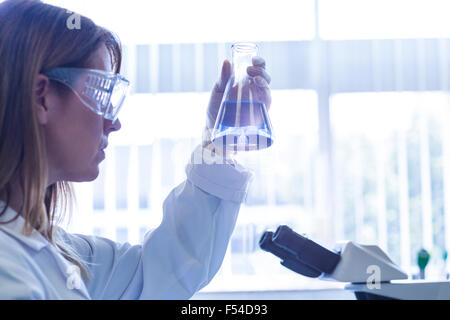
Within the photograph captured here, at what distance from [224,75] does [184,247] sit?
1.23ft

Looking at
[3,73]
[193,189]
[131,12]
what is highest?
[131,12]

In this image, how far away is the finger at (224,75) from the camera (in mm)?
1076

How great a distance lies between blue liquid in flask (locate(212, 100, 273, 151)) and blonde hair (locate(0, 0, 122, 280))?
285 millimetres

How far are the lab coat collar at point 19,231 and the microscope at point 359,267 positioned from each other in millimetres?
411

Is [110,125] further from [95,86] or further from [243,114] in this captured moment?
[243,114]

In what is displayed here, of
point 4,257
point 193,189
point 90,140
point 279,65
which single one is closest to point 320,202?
point 279,65

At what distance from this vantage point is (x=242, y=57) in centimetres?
105

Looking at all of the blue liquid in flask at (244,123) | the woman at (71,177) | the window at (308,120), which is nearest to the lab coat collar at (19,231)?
the woman at (71,177)

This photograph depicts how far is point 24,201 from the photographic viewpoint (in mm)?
847

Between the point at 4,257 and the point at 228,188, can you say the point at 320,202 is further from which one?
the point at 4,257

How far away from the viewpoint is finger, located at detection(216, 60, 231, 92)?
3.53ft

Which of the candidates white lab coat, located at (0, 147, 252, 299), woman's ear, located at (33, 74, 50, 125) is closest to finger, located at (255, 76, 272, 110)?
A: white lab coat, located at (0, 147, 252, 299)

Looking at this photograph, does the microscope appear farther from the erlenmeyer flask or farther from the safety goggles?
the safety goggles

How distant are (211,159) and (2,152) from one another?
42 cm
